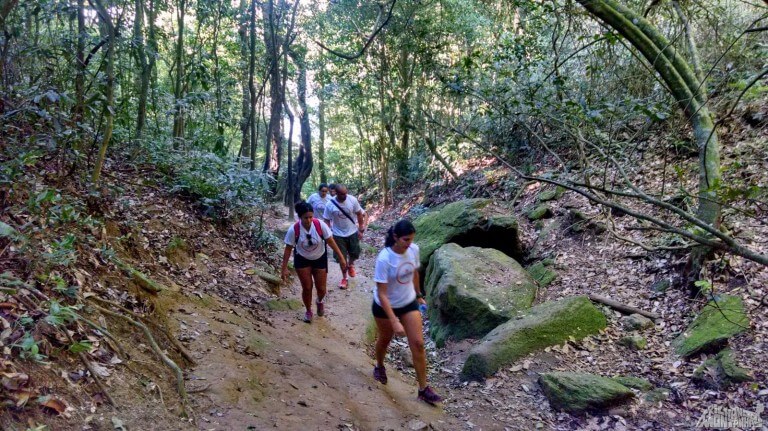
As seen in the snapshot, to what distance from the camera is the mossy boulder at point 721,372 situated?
4492 mm

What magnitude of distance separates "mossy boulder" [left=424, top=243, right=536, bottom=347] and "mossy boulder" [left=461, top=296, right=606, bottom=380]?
1.60 feet

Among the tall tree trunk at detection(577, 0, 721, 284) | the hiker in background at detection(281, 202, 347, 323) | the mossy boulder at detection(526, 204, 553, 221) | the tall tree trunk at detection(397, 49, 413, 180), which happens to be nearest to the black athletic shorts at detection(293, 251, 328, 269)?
the hiker in background at detection(281, 202, 347, 323)

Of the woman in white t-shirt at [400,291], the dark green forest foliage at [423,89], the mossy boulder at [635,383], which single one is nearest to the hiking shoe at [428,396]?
the woman in white t-shirt at [400,291]

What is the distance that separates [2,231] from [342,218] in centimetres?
556

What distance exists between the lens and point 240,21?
12297 millimetres

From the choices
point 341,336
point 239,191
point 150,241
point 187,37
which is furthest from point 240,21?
point 341,336

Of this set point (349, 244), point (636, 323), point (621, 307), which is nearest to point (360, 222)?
point (349, 244)

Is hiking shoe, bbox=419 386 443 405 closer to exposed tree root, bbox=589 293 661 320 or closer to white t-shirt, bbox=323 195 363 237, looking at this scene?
exposed tree root, bbox=589 293 661 320

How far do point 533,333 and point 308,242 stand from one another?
310cm

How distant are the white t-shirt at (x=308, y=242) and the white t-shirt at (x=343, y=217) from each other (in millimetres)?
1800

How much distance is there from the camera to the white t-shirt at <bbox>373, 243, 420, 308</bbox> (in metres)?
4.48

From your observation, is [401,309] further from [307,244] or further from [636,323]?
[636,323]

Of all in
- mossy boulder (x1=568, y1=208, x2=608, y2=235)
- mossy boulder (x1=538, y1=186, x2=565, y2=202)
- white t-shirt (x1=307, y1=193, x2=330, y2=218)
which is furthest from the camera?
mossy boulder (x1=538, y1=186, x2=565, y2=202)

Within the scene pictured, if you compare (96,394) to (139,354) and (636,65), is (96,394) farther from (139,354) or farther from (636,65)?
(636,65)
